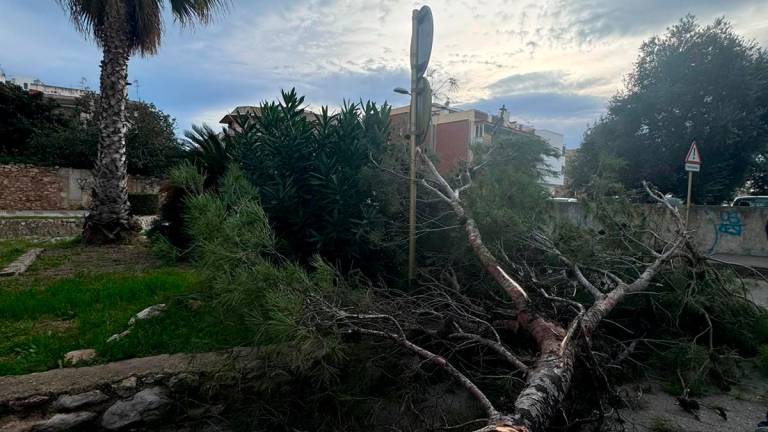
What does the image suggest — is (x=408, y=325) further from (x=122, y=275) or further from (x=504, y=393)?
(x=122, y=275)

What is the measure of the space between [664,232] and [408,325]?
3730 millimetres

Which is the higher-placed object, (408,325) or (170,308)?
(408,325)

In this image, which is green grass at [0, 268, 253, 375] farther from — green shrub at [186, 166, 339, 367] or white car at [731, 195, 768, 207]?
white car at [731, 195, 768, 207]

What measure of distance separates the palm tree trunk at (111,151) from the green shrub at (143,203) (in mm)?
7477

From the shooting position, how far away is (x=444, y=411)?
2.38m

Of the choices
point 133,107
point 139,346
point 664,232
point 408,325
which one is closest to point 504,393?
point 408,325

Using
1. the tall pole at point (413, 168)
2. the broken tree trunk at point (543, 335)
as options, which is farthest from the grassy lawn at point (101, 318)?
the broken tree trunk at point (543, 335)

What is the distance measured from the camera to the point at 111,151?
8.64m

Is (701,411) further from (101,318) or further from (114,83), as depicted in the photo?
(114,83)

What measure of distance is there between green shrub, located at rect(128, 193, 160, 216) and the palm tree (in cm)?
748

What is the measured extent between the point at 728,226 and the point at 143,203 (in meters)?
18.1

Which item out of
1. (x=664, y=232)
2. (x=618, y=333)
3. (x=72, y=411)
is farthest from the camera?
(x=664, y=232)

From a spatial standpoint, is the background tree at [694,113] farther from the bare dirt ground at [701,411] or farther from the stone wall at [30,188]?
the stone wall at [30,188]

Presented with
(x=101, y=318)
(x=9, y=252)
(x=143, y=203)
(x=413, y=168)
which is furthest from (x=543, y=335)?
(x=143, y=203)
